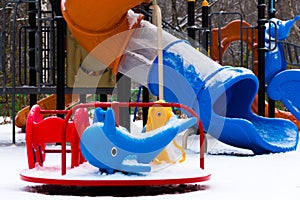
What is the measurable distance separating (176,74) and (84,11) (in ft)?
4.43

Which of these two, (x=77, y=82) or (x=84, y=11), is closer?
(x=84, y=11)

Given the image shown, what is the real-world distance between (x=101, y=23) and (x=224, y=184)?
3173 mm

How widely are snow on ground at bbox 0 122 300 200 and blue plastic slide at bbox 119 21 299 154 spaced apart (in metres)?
0.27

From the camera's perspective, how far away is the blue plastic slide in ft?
26.9

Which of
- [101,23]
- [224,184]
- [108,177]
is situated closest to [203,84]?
[101,23]

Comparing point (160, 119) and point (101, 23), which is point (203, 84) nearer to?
point (101, 23)

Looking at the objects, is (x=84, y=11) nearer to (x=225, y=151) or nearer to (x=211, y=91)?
(x=211, y=91)

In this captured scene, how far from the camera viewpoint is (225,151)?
357 inches

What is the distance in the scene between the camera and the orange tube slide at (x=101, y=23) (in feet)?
26.2

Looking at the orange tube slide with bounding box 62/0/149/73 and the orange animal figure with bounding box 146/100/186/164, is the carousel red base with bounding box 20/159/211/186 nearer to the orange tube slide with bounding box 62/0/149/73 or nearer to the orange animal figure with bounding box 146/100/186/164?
the orange animal figure with bounding box 146/100/186/164

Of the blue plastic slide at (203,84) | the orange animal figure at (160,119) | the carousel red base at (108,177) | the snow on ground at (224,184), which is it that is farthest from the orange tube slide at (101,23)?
the carousel red base at (108,177)

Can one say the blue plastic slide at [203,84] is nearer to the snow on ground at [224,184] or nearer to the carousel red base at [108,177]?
the snow on ground at [224,184]

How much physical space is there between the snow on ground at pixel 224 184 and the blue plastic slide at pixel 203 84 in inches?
10.8

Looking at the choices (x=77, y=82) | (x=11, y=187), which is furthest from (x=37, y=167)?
(x=77, y=82)
